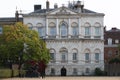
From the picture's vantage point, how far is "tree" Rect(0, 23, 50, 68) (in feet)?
292

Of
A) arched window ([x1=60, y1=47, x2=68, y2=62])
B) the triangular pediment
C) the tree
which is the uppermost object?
the triangular pediment

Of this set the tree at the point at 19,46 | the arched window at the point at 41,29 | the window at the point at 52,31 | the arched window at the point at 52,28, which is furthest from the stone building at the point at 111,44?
the tree at the point at 19,46

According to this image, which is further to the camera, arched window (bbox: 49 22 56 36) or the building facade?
arched window (bbox: 49 22 56 36)

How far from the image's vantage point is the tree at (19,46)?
8900cm

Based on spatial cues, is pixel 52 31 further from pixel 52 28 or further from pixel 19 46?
pixel 19 46

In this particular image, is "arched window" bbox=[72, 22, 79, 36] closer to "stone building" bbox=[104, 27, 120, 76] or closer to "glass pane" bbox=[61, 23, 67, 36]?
"glass pane" bbox=[61, 23, 67, 36]

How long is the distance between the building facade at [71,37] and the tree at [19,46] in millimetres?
15842

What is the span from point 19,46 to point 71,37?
2237cm

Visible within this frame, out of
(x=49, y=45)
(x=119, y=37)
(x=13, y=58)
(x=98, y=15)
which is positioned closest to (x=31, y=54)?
(x=13, y=58)

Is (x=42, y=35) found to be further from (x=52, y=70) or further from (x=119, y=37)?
(x=119, y=37)

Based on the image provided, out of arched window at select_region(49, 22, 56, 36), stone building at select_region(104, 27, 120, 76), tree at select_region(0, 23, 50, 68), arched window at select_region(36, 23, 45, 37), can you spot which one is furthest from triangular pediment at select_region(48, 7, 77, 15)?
stone building at select_region(104, 27, 120, 76)

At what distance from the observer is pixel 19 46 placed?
89.3m

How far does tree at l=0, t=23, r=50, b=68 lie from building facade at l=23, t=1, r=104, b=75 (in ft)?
52.0

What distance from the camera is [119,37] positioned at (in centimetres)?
12788
